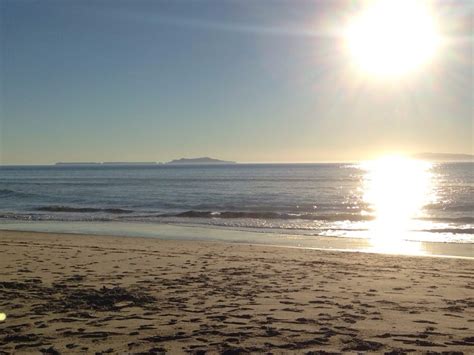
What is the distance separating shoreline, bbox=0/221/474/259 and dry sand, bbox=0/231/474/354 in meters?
3.59

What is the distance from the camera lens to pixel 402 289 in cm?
945

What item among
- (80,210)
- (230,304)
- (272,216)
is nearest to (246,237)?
(272,216)

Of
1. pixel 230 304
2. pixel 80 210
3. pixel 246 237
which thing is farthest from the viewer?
pixel 80 210

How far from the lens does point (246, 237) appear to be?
70.1ft

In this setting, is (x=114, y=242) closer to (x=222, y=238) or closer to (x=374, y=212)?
(x=222, y=238)

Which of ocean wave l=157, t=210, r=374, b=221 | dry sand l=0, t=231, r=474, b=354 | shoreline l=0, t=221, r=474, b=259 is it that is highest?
dry sand l=0, t=231, r=474, b=354

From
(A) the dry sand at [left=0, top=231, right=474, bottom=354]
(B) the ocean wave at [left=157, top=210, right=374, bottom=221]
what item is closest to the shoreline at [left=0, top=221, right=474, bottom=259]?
(A) the dry sand at [left=0, top=231, right=474, bottom=354]

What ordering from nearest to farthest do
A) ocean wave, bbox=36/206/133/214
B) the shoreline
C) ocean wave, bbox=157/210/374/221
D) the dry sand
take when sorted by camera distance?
the dry sand
the shoreline
ocean wave, bbox=157/210/374/221
ocean wave, bbox=36/206/133/214

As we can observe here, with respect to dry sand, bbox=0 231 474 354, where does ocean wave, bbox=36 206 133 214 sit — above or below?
below

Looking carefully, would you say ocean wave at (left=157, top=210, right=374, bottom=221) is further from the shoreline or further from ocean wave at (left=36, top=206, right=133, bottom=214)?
the shoreline

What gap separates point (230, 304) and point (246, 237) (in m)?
13.5

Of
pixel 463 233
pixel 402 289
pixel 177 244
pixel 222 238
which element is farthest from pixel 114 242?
pixel 463 233

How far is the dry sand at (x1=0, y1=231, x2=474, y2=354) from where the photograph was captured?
6.00 meters

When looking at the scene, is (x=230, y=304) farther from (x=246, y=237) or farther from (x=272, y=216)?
(x=272, y=216)
